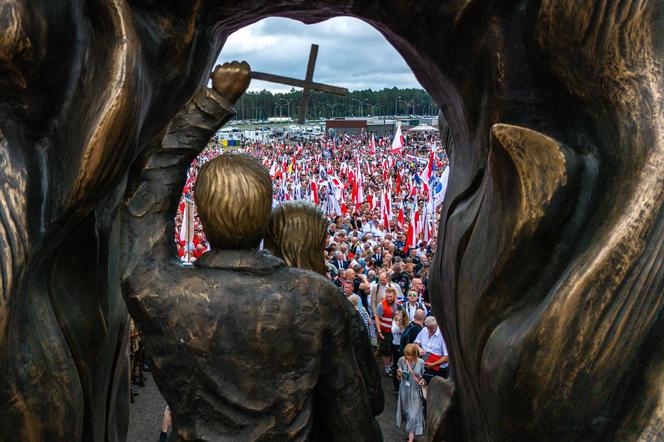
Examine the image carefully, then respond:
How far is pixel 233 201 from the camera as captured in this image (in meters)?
2.00

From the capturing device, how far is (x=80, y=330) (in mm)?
2406

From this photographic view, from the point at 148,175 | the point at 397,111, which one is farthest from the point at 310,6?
the point at 397,111

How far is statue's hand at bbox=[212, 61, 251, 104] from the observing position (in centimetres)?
223

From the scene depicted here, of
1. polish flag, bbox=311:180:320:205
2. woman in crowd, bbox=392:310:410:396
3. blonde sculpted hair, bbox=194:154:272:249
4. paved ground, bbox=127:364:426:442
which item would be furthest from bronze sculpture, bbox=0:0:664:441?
polish flag, bbox=311:180:320:205

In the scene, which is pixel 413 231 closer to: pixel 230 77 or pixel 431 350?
pixel 431 350

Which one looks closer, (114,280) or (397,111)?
(114,280)

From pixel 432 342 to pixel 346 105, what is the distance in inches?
2794

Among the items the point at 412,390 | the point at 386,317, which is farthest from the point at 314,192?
the point at 412,390

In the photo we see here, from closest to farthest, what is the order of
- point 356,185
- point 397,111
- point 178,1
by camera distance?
point 178,1, point 356,185, point 397,111

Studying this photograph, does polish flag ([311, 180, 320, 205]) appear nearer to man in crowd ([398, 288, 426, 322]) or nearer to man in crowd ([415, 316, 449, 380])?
man in crowd ([398, 288, 426, 322])

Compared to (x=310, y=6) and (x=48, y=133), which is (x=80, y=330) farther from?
(x=310, y=6)

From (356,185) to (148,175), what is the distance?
12.7 metres

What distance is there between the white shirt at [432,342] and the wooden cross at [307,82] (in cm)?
290

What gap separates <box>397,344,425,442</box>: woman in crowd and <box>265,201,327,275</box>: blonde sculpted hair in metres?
3.89
